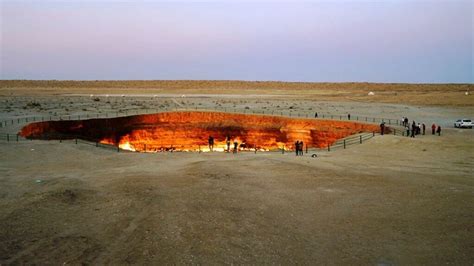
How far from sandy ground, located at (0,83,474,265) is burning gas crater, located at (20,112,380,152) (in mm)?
21637

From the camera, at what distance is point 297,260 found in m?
10.7

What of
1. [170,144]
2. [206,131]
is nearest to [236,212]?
[170,144]

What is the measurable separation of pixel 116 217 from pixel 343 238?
24.6 ft

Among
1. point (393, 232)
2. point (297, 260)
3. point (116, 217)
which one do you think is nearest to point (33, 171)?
point (116, 217)

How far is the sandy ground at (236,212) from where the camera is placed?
11.1 metres

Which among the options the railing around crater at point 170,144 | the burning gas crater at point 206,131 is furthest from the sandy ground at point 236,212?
the burning gas crater at point 206,131

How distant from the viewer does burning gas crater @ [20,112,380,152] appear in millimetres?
45969

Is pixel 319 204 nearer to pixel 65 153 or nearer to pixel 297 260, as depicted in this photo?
pixel 297 260

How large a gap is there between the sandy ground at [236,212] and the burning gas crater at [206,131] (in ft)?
71.0

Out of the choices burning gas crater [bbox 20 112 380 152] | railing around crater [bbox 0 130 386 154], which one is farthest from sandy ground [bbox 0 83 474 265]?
burning gas crater [bbox 20 112 380 152]

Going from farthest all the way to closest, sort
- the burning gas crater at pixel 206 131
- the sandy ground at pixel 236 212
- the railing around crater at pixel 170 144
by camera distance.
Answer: the burning gas crater at pixel 206 131, the railing around crater at pixel 170 144, the sandy ground at pixel 236 212

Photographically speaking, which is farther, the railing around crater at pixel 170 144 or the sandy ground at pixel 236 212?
the railing around crater at pixel 170 144

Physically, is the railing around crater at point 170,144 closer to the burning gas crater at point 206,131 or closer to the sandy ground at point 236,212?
the burning gas crater at point 206,131

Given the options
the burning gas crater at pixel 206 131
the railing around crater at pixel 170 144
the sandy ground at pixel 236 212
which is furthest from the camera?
the burning gas crater at pixel 206 131
